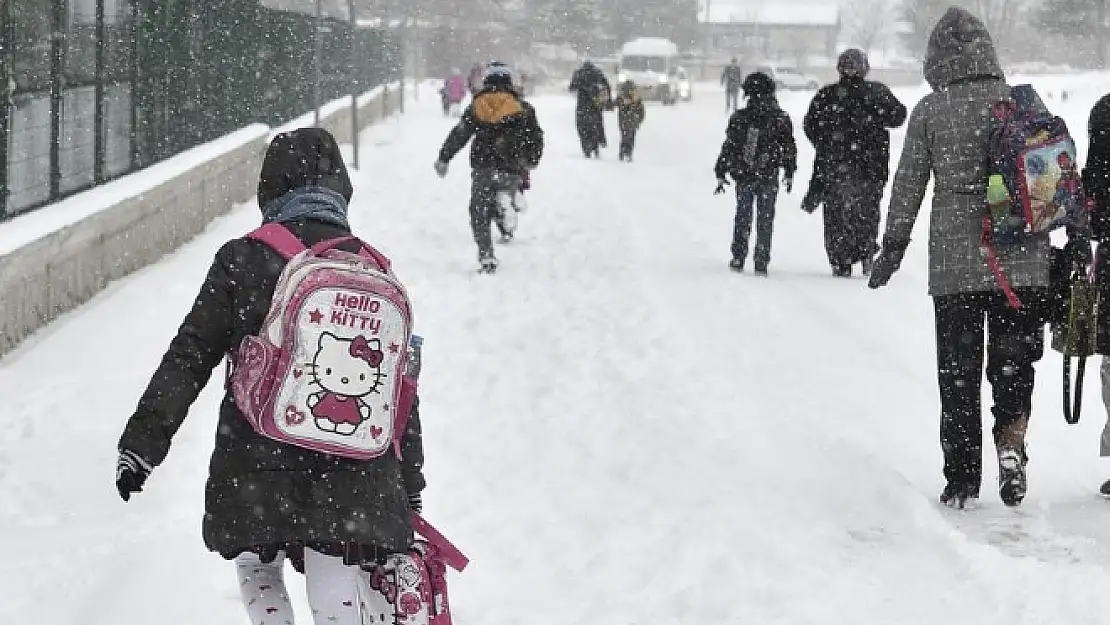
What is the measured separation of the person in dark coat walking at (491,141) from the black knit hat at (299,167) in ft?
31.0

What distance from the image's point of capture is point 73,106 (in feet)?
35.4

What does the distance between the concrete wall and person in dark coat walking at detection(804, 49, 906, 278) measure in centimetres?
513

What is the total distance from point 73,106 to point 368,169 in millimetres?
13723

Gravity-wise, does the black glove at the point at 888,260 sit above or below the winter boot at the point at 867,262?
above

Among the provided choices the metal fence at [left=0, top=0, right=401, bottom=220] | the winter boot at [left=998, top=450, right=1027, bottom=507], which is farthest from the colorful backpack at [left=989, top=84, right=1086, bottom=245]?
the metal fence at [left=0, top=0, right=401, bottom=220]

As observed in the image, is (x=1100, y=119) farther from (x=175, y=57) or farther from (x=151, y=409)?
(x=175, y=57)

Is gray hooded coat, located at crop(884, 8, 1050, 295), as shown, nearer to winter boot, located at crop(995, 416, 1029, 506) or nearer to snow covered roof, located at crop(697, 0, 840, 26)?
winter boot, located at crop(995, 416, 1029, 506)

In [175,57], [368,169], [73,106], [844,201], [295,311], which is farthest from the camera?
[368,169]

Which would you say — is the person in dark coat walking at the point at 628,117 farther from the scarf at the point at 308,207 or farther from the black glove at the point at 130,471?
the black glove at the point at 130,471

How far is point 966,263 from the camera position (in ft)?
20.4

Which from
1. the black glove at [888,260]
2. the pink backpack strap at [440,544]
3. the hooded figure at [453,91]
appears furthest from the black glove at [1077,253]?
the hooded figure at [453,91]

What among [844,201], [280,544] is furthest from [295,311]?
[844,201]

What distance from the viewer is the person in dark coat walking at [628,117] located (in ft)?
91.0

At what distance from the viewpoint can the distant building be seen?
130 m
